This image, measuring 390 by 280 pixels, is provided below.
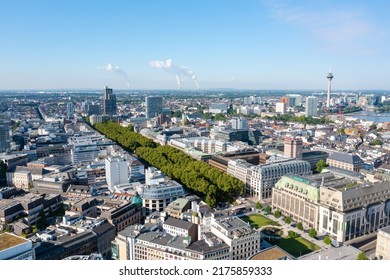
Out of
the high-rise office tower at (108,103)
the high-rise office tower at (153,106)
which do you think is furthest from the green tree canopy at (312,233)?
the high-rise office tower at (108,103)

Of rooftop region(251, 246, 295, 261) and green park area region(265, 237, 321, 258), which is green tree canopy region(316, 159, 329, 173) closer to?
green park area region(265, 237, 321, 258)

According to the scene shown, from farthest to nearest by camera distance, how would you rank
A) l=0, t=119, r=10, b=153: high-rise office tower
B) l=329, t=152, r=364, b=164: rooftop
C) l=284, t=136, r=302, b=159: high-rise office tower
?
l=0, t=119, r=10, b=153: high-rise office tower, l=284, t=136, r=302, b=159: high-rise office tower, l=329, t=152, r=364, b=164: rooftop

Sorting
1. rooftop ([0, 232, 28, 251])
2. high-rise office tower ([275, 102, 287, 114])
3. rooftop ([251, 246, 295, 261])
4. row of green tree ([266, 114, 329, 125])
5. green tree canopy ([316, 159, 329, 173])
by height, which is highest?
high-rise office tower ([275, 102, 287, 114])

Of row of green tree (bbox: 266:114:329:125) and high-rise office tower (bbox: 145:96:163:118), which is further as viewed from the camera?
high-rise office tower (bbox: 145:96:163:118)

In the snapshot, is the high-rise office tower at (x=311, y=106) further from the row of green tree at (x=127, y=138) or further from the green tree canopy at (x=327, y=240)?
the green tree canopy at (x=327, y=240)

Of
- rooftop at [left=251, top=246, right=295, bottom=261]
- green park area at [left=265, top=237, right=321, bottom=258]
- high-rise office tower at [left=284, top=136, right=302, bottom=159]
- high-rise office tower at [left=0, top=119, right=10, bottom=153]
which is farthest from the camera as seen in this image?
high-rise office tower at [left=0, top=119, right=10, bottom=153]

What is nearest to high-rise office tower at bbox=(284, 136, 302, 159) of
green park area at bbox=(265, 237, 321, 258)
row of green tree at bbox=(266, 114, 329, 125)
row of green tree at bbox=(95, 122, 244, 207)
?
row of green tree at bbox=(95, 122, 244, 207)

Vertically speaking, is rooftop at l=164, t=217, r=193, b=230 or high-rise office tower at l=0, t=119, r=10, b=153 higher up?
high-rise office tower at l=0, t=119, r=10, b=153
